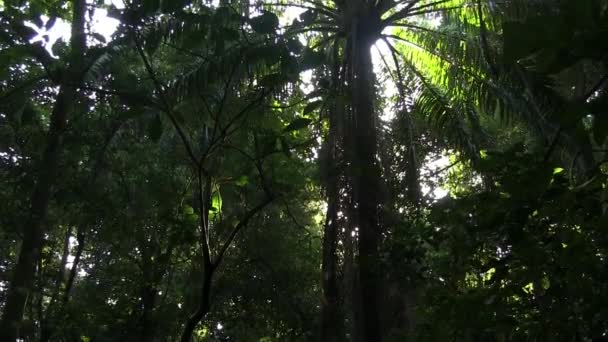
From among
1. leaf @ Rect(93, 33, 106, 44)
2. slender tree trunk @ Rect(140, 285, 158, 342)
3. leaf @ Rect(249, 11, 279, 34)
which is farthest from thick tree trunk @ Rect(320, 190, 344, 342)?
slender tree trunk @ Rect(140, 285, 158, 342)

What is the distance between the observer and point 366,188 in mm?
6582

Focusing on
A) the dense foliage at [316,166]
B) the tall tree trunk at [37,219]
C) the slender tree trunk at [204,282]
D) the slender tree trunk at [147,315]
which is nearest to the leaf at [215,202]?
the dense foliage at [316,166]

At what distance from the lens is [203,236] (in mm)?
3049

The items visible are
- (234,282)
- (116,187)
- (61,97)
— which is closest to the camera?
(61,97)

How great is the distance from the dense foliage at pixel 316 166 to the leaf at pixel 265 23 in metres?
0.01

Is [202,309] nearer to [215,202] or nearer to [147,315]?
[215,202]

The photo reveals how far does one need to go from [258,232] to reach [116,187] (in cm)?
348

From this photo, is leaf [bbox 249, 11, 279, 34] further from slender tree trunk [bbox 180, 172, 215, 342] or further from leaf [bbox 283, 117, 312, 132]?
slender tree trunk [bbox 180, 172, 215, 342]

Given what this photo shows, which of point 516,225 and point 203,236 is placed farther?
point 203,236

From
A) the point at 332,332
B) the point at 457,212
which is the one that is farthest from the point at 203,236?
the point at 332,332

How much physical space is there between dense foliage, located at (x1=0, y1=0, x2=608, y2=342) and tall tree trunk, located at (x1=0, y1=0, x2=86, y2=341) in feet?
0.08

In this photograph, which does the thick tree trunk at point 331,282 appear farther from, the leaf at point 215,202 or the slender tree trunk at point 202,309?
the slender tree trunk at point 202,309

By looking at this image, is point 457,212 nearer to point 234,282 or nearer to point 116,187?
point 116,187

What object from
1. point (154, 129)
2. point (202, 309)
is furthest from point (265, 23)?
point (202, 309)
